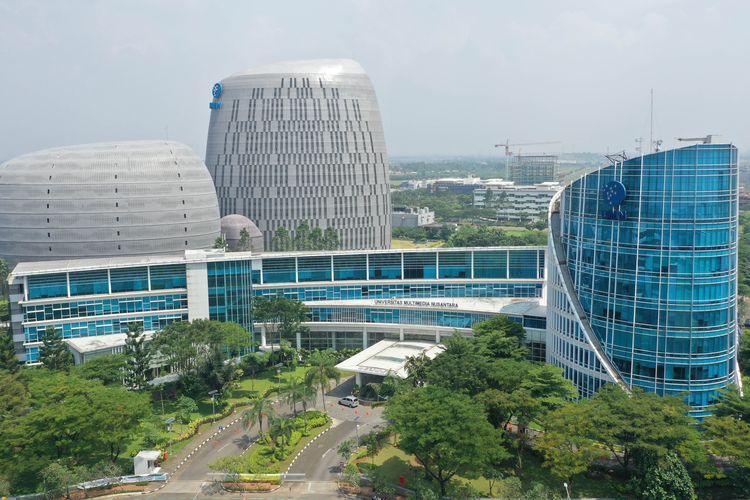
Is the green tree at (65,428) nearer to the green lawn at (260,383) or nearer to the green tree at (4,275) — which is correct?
the green lawn at (260,383)

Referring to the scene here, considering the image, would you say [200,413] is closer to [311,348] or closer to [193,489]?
[193,489]

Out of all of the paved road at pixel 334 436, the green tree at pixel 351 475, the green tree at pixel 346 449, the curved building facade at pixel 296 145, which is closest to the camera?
the green tree at pixel 351 475

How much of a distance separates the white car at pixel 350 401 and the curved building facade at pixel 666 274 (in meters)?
23.6

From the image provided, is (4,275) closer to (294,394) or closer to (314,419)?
(294,394)

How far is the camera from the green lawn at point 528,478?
168ft

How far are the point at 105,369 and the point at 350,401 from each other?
25471mm

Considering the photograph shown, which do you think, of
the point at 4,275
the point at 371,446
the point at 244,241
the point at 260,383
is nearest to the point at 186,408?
the point at 260,383

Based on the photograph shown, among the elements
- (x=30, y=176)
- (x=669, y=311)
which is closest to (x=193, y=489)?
(x=669, y=311)

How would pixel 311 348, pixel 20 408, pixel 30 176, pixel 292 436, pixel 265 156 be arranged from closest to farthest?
pixel 20 408
pixel 292 436
pixel 311 348
pixel 30 176
pixel 265 156

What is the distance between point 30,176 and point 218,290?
42432 millimetres

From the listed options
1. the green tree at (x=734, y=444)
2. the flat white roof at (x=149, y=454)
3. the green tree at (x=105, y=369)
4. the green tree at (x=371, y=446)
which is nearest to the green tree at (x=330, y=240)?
the green tree at (x=105, y=369)

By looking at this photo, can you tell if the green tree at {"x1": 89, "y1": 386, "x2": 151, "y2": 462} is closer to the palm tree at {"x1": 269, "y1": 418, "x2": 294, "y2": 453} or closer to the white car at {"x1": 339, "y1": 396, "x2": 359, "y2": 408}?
the palm tree at {"x1": 269, "y1": 418, "x2": 294, "y2": 453}

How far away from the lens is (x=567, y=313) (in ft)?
218

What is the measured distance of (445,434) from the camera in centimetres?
4850
